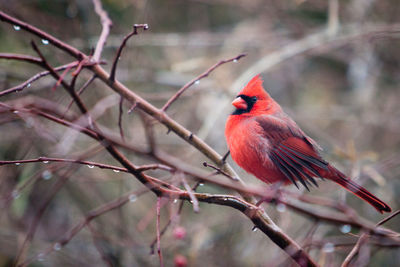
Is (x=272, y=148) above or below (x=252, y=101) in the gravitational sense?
below

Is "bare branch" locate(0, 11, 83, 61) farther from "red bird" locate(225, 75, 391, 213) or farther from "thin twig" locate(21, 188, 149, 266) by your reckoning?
"red bird" locate(225, 75, 391, 213)

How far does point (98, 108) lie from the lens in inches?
70.7

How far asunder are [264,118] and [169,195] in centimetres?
147

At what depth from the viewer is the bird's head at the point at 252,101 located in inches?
109

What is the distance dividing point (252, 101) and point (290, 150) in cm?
45

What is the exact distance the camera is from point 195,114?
4734mm

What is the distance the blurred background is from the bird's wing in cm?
33

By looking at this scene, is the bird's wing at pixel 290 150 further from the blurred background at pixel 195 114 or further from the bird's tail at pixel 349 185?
the blurred background at pixel 195 114

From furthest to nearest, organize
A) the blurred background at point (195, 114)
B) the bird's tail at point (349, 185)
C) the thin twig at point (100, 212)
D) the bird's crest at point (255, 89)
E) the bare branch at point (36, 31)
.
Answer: the blurred background at point (195, 114) → the bird's crest at point (255, 89) → the bird's tail at point (349, 185) → the thin twig at point (100, 212) → the bare branch at point (36, 31)

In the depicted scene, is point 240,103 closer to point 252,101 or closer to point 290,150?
point 252,101

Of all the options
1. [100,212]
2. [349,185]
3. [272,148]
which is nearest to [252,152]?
[272,148]

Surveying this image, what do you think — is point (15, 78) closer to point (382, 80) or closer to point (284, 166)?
point (284, 166)

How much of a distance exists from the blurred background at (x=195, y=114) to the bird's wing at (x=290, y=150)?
33cm

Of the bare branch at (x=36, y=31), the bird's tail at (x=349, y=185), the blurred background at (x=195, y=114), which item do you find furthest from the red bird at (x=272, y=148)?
the bare branch at (x=36, y=31)
